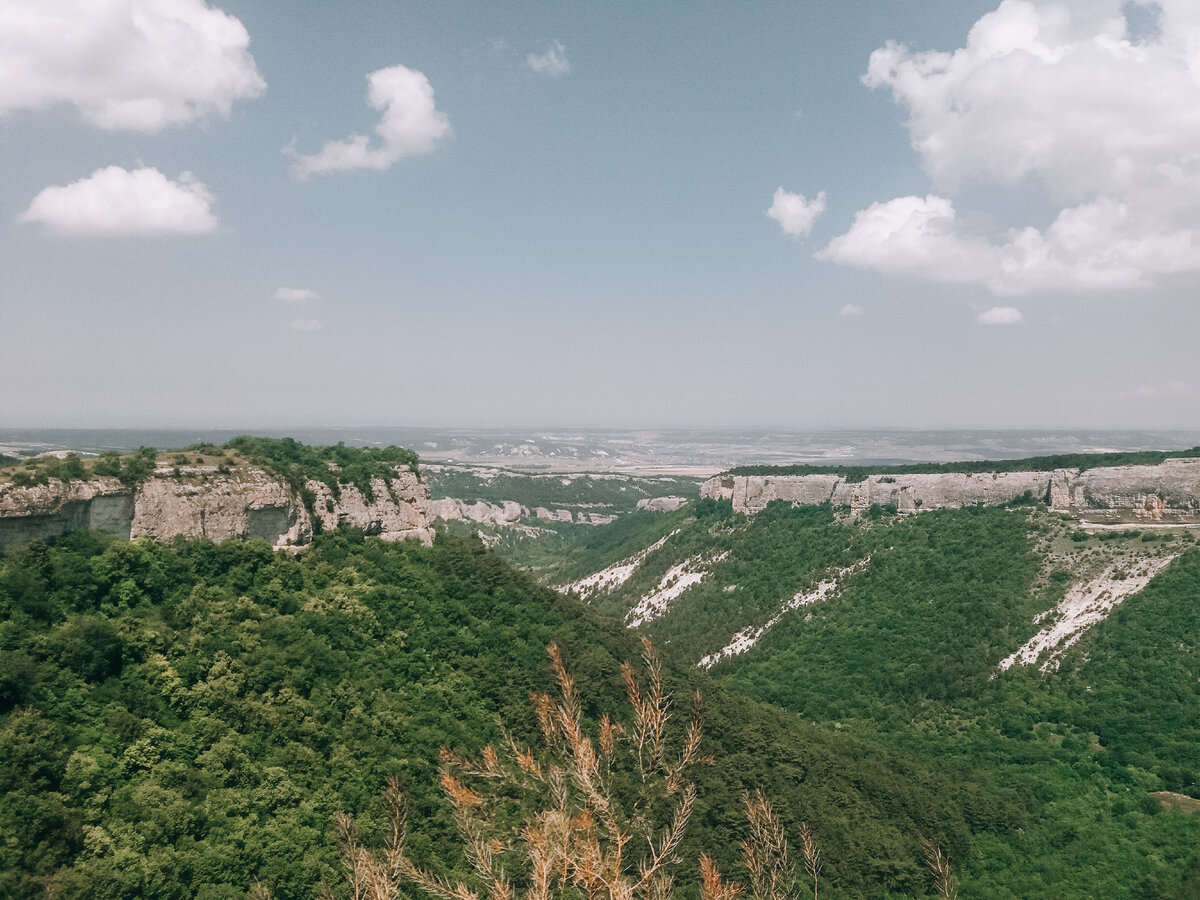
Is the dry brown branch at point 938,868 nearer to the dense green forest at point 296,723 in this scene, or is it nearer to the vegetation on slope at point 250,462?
the dense green forest at point 296,723

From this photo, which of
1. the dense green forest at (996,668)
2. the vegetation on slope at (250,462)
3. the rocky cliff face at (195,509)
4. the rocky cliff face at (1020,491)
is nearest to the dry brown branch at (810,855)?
the dense green forest at (996,668)

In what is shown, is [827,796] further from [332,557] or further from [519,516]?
[519,516]

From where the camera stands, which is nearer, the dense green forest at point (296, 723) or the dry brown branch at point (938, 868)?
the dense green forest at point (296, 723)

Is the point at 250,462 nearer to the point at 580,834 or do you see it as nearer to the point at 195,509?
the point at 195,509

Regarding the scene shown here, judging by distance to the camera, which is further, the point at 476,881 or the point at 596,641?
the point at 596,641

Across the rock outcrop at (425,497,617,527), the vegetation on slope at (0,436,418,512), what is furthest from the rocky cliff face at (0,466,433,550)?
the rock outcrop at (425,497,617,527)

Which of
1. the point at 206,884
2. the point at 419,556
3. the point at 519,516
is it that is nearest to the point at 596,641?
the point at 419,556

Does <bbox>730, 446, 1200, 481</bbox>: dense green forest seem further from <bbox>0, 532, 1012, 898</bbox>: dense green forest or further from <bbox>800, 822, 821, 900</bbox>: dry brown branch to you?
<bbox>800, 822, 821, 900</bbox>: dry brown branch
